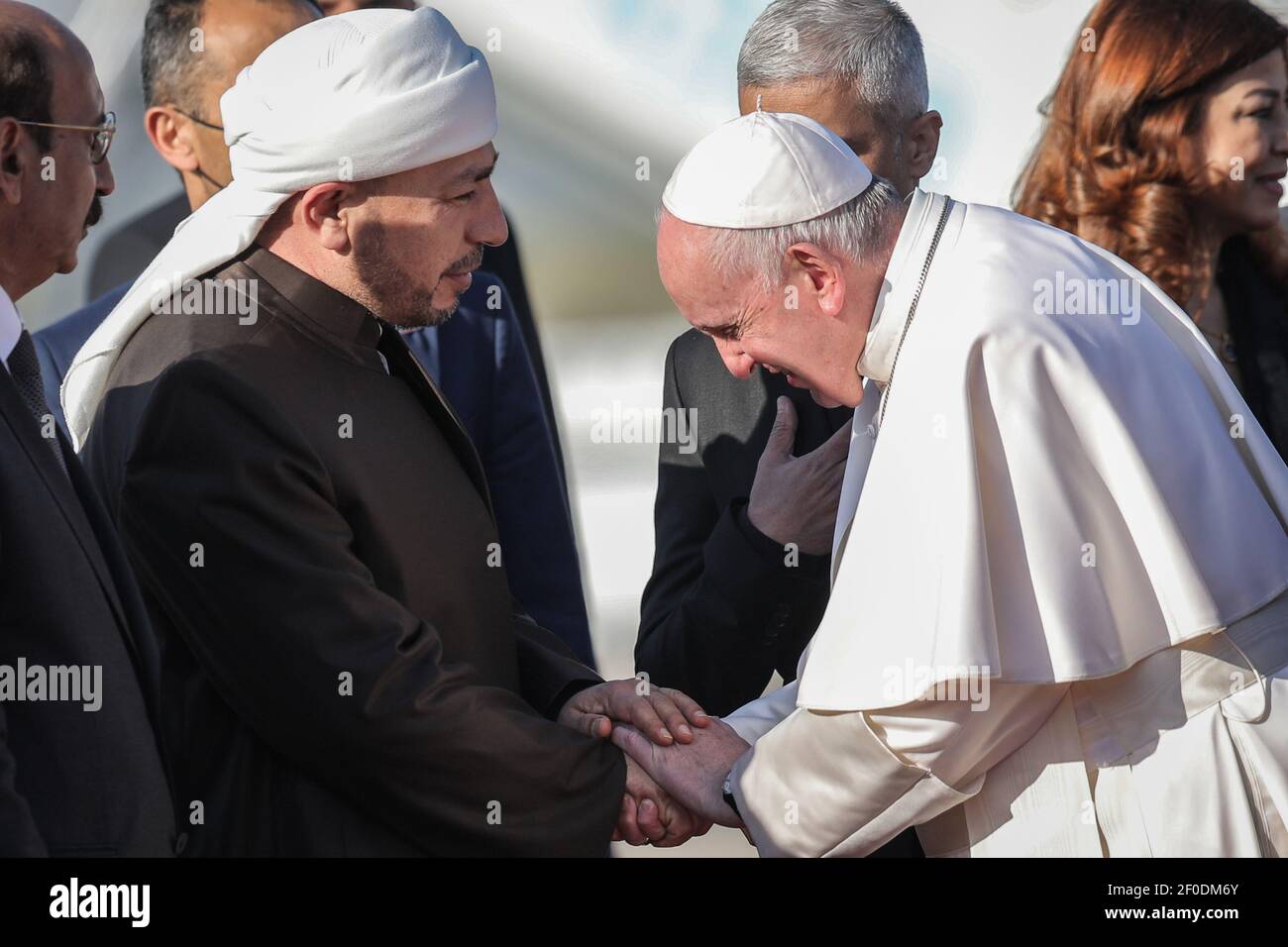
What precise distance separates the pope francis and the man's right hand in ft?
1.89

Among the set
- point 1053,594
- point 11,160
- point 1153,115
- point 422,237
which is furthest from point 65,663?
point 1153,115

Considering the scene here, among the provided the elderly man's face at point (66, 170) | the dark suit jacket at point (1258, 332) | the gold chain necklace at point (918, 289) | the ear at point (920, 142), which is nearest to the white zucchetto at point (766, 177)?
the gold chain necklace at point (918, 289)

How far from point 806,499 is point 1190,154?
4.43ft

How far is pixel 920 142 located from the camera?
3.90m

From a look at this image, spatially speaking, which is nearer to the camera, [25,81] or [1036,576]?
[1036,576]

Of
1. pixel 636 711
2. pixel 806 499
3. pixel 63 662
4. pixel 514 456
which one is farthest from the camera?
pixel 514 456

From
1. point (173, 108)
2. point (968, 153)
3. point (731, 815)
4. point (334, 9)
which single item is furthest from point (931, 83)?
point (731, 815)

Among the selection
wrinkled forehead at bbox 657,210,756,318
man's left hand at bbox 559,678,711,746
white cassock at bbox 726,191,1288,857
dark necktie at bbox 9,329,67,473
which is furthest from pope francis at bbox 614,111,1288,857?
dark necktie at bbox 9,329,67,473

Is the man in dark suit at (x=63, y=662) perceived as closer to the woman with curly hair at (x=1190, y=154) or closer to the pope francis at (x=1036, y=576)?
the pope francis at (x=1036, y=576)

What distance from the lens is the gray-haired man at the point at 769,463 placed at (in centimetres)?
350

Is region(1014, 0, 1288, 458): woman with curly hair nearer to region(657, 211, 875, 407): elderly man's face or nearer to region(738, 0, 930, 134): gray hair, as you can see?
region(738, 0, 930, 134): gray hair

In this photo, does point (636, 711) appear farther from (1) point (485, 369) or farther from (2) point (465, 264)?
(1) point (485, 369)

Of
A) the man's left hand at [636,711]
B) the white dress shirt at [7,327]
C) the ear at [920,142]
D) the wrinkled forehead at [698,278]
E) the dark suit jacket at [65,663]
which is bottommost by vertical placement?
the man's left hand at [636,711]

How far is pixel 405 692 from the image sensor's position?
2840 millimetres
